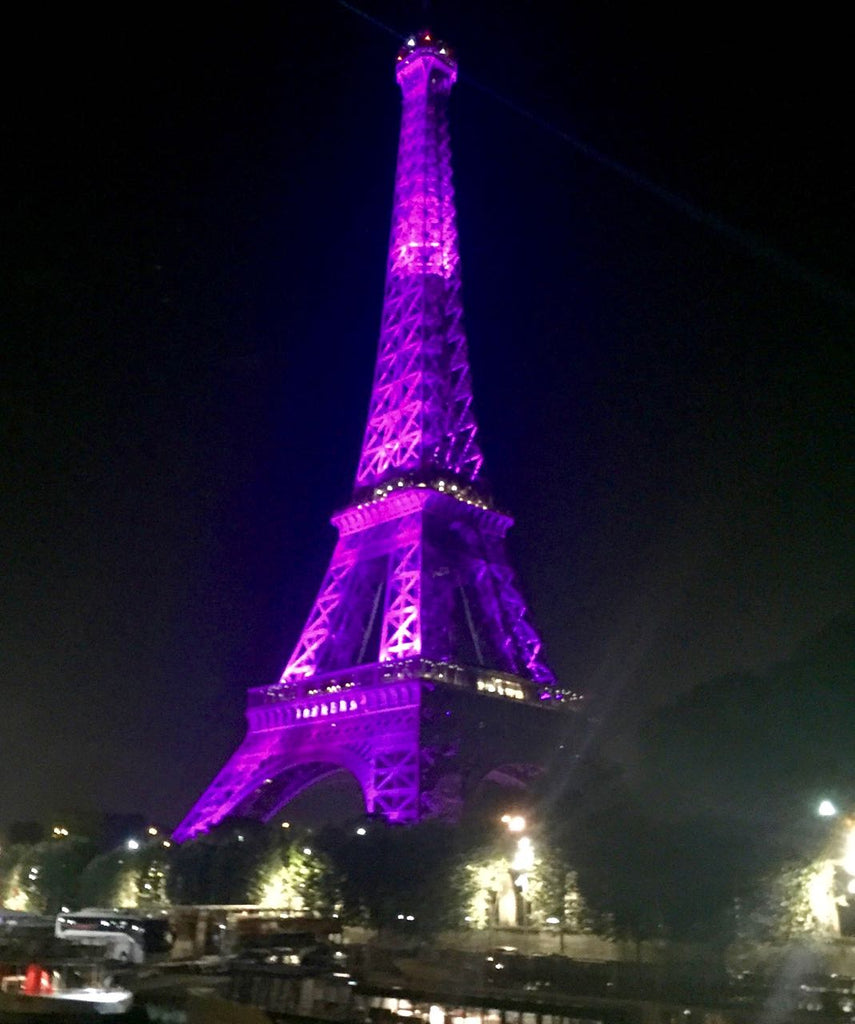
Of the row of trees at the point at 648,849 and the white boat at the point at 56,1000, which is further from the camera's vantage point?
the row of trees at the point at 648,849

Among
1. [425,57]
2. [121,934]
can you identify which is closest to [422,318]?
[425,57]

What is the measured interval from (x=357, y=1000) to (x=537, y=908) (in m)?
16.1

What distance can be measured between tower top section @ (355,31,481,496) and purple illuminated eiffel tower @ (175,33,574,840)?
0.12 m

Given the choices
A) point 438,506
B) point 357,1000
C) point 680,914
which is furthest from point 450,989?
point 438,506

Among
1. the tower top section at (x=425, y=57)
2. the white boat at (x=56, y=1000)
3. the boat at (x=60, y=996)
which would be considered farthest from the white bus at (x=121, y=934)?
the tower top section at (x=425, y=57)

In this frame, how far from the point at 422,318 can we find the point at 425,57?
20607mm

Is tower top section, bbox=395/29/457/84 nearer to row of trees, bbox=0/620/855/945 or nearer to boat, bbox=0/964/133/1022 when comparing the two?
row of trees, bbox=0/620/855/945

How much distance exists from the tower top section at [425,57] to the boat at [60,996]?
6411 centimetres

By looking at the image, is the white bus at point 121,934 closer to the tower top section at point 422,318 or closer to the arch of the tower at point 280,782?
the arch of the tower at point 280,782

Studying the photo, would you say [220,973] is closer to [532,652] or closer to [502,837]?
[502,837]

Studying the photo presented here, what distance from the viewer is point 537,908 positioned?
116ft

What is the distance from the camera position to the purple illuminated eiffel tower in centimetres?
4747

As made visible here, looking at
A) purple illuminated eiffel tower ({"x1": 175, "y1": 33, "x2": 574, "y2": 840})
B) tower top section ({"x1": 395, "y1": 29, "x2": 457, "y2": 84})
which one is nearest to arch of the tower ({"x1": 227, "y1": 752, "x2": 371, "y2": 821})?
purple illuminated eiffel tower ({"x1": 175, "y1": 33, "x2": 574, "y2": 840})

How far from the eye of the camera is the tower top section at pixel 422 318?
60.0 metres
